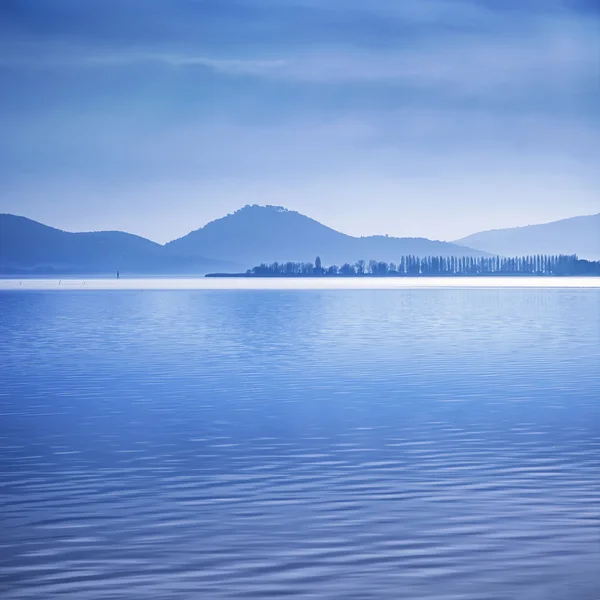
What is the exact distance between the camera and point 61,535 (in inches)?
608

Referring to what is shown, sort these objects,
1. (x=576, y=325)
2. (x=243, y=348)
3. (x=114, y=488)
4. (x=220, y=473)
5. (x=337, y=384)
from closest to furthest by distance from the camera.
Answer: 1. (x=114, y=488)
2. (x=220, y=473)
3. (x=337, y=384)
4. (x=243, y=348)
5. (x=576, y=325)

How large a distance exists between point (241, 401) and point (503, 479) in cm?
1326

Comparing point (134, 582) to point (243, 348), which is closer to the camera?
point (134, 582)

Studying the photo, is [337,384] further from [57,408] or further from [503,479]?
[503,479]

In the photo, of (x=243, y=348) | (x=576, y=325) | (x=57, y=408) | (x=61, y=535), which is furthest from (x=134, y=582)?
(x=576, y=325)

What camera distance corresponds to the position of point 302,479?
19.3 metres

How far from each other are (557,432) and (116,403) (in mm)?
12459

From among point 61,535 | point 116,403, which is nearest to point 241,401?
point 116,403

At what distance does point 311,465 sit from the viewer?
20641 mm

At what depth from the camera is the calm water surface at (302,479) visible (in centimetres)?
1351

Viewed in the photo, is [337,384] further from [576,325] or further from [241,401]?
[576,325]

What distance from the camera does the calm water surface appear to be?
13.5m

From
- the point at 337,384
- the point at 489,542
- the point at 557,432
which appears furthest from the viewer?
the point at 337,384

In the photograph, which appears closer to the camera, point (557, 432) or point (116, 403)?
point (557, 432)
